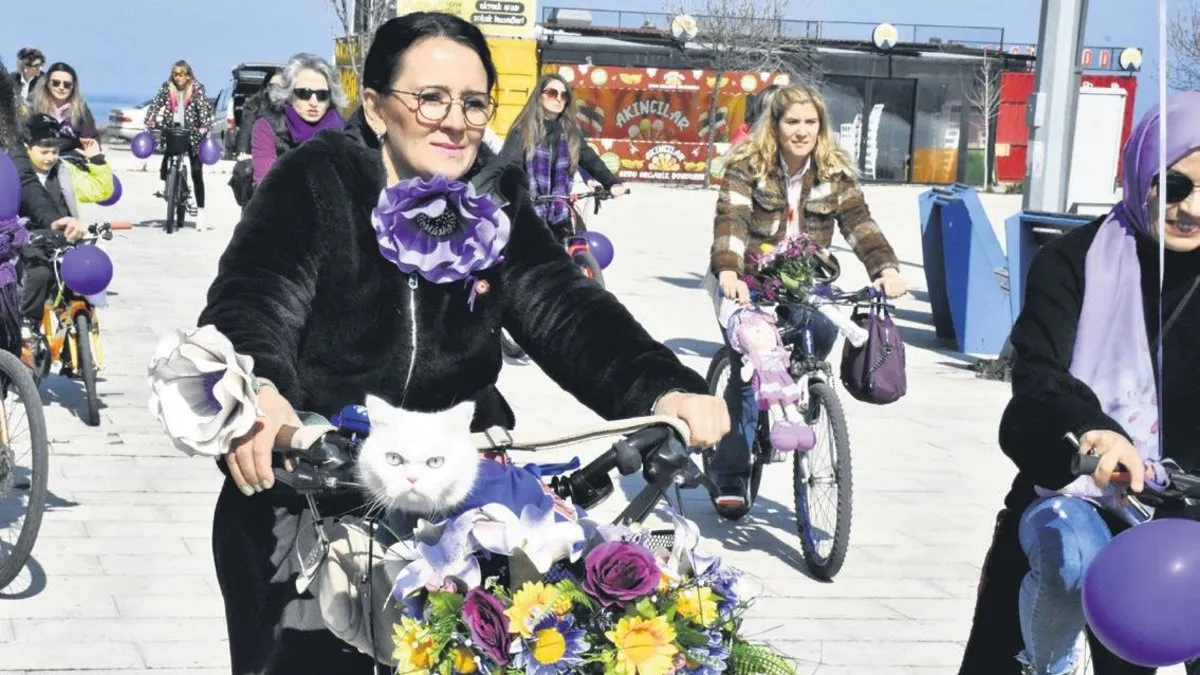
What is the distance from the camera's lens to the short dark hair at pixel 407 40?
342cm

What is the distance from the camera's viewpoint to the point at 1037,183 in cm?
1310

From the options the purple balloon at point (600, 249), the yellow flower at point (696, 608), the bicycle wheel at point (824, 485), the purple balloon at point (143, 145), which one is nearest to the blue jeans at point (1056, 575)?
the yellow flower at point (696, 608)

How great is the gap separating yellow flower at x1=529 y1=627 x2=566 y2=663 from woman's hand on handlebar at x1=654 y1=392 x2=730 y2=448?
0.52 metres

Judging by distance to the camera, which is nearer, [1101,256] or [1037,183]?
[1101,256]

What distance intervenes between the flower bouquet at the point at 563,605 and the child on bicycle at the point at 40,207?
489 cm

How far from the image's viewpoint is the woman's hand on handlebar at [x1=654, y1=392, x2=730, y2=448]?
9.64 ft

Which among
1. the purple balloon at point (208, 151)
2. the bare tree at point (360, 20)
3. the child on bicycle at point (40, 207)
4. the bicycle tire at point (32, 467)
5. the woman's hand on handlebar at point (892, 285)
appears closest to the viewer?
the bicycle tire at point (32, 467)

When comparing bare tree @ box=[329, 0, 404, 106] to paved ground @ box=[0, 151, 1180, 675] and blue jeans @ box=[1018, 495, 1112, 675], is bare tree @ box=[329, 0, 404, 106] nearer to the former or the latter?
paved ground @ box=[0, 151, 1180, 675]

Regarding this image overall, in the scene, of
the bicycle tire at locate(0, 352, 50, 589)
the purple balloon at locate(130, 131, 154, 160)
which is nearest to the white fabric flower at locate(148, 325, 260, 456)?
the bicycle tire at locate(0, 352, 50, 589)

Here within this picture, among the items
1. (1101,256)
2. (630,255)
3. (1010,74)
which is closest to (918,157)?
(1010,74)

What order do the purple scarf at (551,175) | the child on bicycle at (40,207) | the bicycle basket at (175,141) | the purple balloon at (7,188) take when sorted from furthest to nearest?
1. the bicycle basket at (175,141)
2. the purple scarf at (551,175)
3. the child on bicycle at (40,207)
4. the purple balloon at (7,188)

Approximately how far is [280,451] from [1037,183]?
1114 centimetres

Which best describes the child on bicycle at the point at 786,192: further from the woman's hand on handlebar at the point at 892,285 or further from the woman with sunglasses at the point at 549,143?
the woman with sunglasses at the point at 549,143

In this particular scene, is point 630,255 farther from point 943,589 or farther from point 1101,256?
point 1101,256
